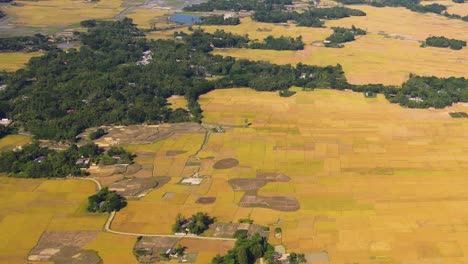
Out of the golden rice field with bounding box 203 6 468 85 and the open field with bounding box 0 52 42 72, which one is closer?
the open field with bounding box 0 52 42 72

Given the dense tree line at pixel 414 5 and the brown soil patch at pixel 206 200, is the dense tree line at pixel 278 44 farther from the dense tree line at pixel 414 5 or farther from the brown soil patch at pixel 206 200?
the brown soil patch at pixel 206 200

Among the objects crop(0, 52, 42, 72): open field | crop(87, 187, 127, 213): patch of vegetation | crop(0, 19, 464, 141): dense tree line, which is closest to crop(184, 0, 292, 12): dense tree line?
crop(0, 19, 464, 141): dense tree line

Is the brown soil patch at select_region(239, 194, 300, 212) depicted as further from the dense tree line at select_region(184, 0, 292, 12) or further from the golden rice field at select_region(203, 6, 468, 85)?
the dense tree line at select_region(184, 0, 292, 12)

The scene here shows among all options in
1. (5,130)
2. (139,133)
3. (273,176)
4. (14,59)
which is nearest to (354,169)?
(273,176)

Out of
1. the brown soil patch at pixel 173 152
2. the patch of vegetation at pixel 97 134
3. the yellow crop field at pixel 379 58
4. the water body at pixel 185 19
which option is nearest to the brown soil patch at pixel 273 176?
the brown soil patch at pixel 173 152

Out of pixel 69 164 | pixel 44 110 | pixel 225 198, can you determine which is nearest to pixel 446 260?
pixel 225 198

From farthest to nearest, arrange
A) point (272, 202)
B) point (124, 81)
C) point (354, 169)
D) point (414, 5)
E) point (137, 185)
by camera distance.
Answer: point (414, 5) < point (124, 81) < point (354, 169) < point (137, 185) < point (272, 202)

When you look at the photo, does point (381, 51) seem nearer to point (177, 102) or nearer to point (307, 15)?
point (307, 15)
